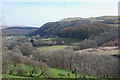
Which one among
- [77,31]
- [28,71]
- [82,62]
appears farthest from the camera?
[77,31]

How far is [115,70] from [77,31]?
151 ft

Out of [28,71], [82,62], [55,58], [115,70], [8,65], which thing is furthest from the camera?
[55,58]

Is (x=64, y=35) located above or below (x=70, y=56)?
above

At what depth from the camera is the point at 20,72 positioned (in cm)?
1419

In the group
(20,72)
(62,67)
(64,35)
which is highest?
(64,35)

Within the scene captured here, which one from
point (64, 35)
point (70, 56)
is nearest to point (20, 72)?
point (70, 56)

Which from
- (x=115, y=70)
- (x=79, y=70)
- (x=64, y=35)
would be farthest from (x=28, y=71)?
(x=64, y=35)

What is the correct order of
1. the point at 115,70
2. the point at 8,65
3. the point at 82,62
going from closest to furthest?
the point at 8,65
the point at 115,70
the point at 82,62

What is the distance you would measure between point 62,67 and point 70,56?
7.79 ft

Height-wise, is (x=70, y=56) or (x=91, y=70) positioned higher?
(x=70, y=56)

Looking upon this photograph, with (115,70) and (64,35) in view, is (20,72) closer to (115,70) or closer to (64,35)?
(115,70)

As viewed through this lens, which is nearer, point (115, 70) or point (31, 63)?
point (31, 63)

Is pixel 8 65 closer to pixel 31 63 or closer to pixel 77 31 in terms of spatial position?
pixel 31 63

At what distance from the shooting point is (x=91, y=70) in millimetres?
20344
